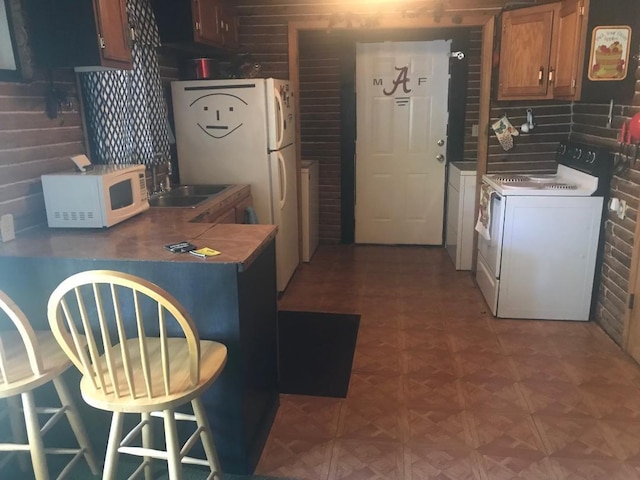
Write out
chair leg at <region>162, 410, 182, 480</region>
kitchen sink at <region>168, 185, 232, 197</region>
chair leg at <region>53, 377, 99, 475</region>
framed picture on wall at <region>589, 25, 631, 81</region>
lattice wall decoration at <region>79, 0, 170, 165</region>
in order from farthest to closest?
kitchen sink at <region>168, 185, 232, 197</region>, framed picture on wall at <region>589, 25, 631, 81</region>, lattice wall decoration at <region>79, 0, 170, 165</region>, chair leg at <region>53, 377, 99, 475</region>, chair leg at <region>162, 410, 182, 480</region>

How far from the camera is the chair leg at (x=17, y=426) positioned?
201 centimetres

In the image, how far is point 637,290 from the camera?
2967 millimetres

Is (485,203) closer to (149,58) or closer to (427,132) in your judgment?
(427,132)

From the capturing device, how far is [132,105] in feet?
9.54

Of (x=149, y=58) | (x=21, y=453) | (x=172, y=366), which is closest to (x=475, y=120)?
(x=149, y=58)

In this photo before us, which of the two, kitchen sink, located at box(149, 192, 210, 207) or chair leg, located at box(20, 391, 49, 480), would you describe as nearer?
chair leg, located at box(20, 391, 49, 480)

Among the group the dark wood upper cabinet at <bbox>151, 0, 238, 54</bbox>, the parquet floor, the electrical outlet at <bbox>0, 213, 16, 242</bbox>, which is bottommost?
the parquet floor

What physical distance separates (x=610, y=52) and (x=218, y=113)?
2423 mm

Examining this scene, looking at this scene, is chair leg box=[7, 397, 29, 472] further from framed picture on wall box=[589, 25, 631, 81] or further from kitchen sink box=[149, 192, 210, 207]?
framed picture on wall box=[589, 25, 631, 81]

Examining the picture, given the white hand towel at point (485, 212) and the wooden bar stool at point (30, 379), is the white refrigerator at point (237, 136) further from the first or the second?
the wooden bar stool at point (30, 379)

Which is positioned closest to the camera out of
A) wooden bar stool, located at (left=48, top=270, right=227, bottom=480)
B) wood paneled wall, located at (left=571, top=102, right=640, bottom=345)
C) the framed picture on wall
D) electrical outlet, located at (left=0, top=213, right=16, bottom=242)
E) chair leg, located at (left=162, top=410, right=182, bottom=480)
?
wooden bar stool, located at (left=48, top=270, right=227, bottom=480)

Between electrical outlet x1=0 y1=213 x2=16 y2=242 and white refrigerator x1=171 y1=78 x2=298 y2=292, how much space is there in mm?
1750

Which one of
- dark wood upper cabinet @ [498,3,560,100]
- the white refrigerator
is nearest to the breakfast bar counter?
the white refrigerator

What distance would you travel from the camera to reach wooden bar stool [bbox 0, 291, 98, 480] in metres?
1.65
